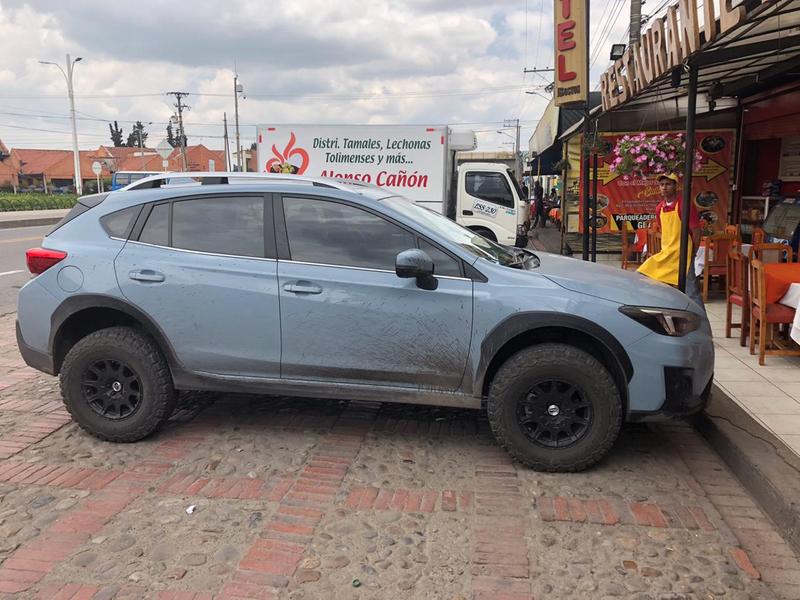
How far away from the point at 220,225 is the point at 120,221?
0.70m

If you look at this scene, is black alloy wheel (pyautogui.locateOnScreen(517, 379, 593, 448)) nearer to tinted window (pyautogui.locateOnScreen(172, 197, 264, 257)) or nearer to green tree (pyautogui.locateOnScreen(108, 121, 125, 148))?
tinted window (pyautogui.locateOnScreen(172, 197, 264, 257))

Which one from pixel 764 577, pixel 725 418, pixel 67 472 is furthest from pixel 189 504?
pixel 725 418

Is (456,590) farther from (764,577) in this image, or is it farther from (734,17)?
(734,17)

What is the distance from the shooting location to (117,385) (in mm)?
4121

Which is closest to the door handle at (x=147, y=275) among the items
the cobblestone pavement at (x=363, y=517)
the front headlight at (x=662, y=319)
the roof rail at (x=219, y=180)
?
the roof rail at (x=219, y=180)

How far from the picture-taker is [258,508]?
3.38 metres

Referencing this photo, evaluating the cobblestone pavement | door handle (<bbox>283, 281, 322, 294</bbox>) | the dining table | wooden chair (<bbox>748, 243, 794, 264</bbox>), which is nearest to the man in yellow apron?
wooden chair (<bbox>748, 243, 794, 264</bbox>)

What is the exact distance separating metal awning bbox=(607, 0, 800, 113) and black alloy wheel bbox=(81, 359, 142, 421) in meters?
4.39

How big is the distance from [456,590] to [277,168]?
43.8 feet

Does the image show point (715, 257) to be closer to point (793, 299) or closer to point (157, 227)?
point (793, 299)

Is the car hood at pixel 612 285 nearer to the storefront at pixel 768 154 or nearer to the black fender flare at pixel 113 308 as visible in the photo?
the black fender flare at pixel 113 308

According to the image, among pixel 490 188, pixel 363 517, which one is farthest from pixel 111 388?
pixel 490 188

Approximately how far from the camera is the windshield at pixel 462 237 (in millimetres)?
4012

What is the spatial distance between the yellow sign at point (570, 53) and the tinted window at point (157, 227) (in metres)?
6.45
